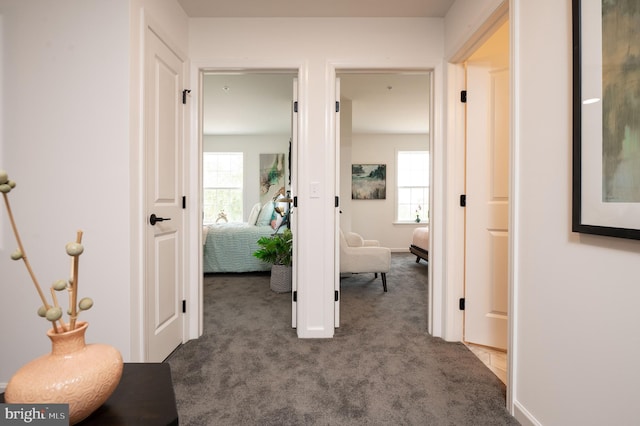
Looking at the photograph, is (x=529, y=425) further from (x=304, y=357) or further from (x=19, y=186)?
(x=19, y=186)

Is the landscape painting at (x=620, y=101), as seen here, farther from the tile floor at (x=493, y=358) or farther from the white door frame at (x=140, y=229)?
the white door frame at (x=140, y=229)

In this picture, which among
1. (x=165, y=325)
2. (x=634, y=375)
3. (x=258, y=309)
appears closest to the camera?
(x=634, y=375)

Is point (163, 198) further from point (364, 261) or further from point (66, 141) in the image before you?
point (364, 261)

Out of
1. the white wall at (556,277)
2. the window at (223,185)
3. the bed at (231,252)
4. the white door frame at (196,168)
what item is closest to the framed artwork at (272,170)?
the window at (223,185)

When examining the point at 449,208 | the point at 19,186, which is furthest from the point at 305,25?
the point at 19,186

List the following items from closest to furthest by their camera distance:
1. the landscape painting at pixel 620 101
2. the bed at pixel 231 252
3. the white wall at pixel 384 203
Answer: the landscape painting at pixel 620 101 < the bed at pixel 231 252 < the white wall at pixel 384 203

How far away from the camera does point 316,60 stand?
257 centimetres

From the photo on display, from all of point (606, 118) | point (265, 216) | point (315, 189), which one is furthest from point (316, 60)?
point (265, 216)

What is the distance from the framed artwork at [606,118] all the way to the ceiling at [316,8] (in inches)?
55.9

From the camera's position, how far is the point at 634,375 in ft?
3.48

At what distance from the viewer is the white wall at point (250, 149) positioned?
23.9 ft

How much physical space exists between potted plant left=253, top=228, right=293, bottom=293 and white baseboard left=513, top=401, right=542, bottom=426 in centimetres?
263

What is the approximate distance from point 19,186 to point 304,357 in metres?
1.87

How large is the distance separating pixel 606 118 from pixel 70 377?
1.67m
